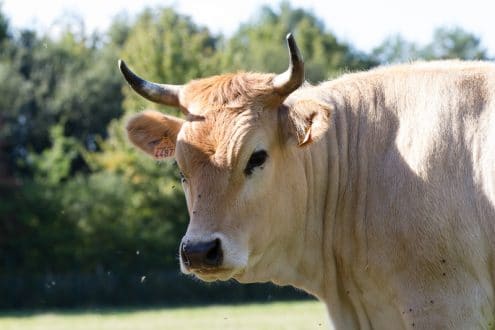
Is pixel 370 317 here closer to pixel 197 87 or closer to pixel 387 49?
pixel 197 87

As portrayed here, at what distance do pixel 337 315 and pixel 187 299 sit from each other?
37.6 m

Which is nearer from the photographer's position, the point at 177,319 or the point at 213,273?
the point at 213,273

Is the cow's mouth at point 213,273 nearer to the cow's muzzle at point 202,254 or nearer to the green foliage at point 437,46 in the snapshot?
the cow's muzzle at point 202,254

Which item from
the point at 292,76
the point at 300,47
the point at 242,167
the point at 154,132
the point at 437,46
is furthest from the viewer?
the point at 437,46

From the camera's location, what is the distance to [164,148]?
9.22 meters

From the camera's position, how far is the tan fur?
7410 mm

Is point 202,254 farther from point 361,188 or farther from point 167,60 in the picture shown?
point 167,60

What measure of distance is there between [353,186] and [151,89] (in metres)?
2.05

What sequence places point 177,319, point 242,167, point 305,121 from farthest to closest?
point 177,319, point 305,121, point 242,167

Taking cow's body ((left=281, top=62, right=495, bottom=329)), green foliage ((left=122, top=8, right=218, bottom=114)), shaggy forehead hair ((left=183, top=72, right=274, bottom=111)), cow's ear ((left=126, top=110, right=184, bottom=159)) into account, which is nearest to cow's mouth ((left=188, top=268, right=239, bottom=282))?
cow's body ((left=281, top=62, right=495, bottom=329))

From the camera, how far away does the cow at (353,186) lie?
24.3 feet

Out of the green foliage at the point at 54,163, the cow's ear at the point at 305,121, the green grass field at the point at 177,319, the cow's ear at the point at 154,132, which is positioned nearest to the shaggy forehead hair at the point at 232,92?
the cow's ear at the point at 305,121

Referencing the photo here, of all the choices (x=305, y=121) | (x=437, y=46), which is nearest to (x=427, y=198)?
(x=305, y=121)

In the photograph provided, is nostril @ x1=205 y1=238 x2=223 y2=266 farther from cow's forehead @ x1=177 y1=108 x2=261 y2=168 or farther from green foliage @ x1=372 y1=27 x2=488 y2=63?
green foliage @ x1=372 y1=27 x2=488 y2=63
